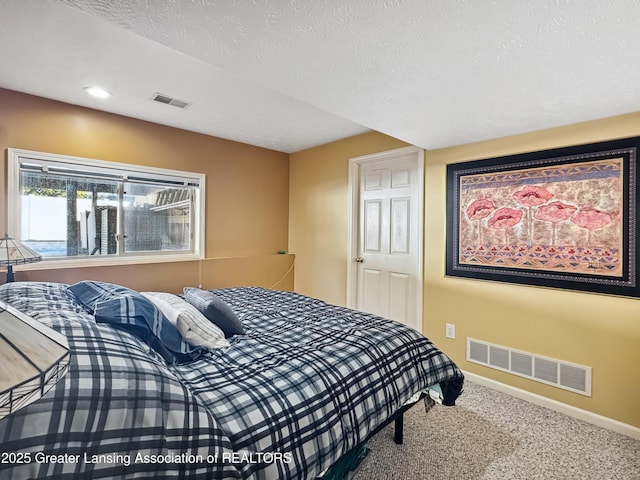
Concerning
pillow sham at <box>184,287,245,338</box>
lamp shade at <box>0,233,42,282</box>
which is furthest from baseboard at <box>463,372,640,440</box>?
lamp shade at <box>0,233,42,282</box>

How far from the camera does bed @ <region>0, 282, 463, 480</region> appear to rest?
777 mm

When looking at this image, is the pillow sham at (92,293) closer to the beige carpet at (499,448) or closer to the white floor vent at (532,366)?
the beige carpet at (499,448)

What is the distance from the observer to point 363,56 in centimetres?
149

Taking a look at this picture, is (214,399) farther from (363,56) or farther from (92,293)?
(363,56)

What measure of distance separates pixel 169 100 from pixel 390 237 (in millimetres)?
2528

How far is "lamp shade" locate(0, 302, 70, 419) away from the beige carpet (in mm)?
1703

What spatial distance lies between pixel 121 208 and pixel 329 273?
Result: 2447 mm

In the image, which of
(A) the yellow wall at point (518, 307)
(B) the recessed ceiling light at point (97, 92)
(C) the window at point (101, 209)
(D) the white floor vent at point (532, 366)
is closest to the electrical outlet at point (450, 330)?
(A) the yellow wall at point (518, 307)

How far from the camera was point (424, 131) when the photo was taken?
2500 mm

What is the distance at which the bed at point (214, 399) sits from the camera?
0.78 metres

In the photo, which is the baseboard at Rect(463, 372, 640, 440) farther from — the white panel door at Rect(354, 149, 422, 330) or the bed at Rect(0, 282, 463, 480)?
the bed at Rect(0, 282, 463, 480)

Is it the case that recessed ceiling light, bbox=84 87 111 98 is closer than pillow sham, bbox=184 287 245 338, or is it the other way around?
pillow sham, bbox=184 287 245 338

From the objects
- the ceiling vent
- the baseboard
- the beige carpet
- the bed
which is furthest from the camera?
the ceiling vent

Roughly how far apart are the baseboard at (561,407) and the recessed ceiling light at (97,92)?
3.95 metres
